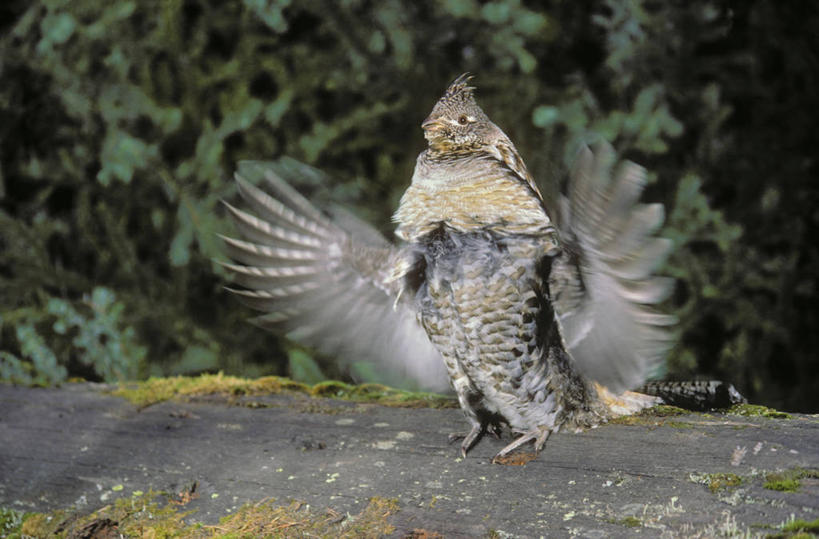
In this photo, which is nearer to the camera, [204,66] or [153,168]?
[153,168]

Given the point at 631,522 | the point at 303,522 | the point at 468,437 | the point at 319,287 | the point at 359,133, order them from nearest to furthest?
the point at 631,522, the point at 303,522, the point at 468,437, the point at 319,287, the point at 359,133

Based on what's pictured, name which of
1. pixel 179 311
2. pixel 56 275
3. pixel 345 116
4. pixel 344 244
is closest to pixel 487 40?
pixel 345 116

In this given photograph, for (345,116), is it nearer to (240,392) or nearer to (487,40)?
(487,40)

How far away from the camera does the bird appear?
167 centimetres

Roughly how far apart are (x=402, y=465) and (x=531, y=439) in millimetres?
355

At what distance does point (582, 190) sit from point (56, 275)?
3221mm

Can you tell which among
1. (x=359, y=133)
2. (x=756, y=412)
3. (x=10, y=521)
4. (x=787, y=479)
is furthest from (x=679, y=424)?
(x=359, y=133)

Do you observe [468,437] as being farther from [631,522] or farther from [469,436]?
[631,522]

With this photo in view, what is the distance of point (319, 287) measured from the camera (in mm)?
2305

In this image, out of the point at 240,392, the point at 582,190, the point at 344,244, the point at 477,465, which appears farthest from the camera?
the point at 240,392

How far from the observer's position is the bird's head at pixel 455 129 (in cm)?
186

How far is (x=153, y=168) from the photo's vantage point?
350 cm

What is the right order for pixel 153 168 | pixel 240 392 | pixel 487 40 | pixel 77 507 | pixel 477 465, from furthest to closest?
pixel 153 168, pixel 487 40, pixel 240 392, pixel 77 507, pixel 477 465

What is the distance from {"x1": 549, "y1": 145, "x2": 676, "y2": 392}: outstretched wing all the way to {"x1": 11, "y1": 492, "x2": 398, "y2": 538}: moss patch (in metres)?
0.71
